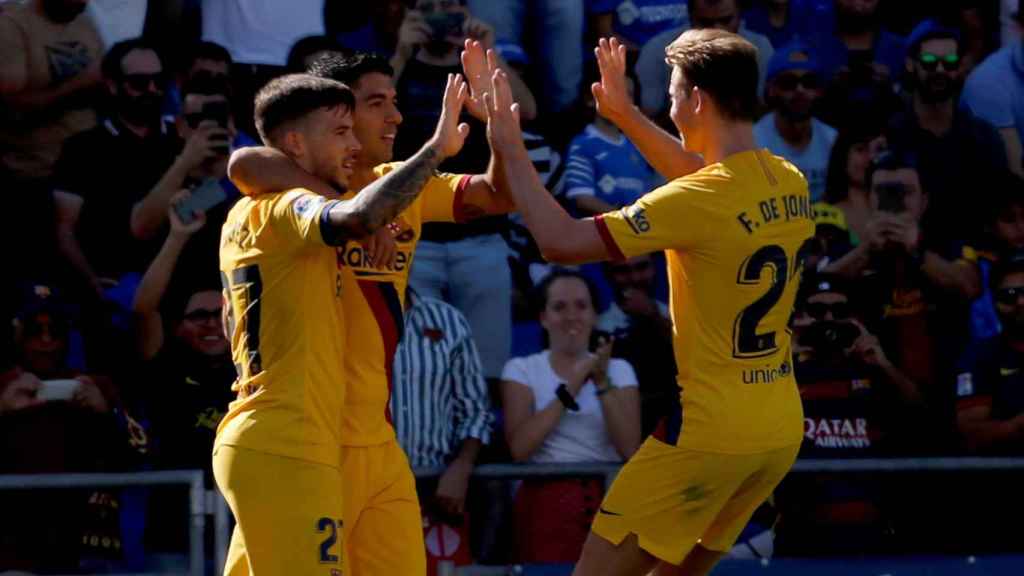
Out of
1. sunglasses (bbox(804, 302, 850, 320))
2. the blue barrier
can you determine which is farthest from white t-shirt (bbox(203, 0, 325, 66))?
the blue barrier

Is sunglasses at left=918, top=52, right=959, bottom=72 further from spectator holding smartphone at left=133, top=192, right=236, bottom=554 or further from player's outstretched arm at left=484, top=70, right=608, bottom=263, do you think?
player's outstretched arm at left=484, top=70, right=608, bottom=263

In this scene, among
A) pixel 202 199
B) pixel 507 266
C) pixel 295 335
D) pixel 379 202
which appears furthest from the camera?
pixel 507 266

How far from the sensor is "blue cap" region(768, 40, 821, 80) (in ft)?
32.9

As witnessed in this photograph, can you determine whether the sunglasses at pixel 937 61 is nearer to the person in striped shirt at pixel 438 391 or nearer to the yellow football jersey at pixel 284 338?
the person in striped shirt at pixel 438 391

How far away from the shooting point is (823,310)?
9148mm

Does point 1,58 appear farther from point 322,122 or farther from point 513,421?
point 322,122

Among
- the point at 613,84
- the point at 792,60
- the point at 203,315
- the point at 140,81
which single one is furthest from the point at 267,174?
the point at 792,60

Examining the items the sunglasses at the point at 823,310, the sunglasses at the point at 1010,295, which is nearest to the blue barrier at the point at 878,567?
the sunglasses at the point at 823,310

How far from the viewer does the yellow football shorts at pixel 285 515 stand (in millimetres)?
5672

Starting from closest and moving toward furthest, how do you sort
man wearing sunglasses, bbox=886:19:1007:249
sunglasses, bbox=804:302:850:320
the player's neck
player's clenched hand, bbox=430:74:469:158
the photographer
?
player's clenched hand, bbox=430:74:469:158 < the player's neck < the photographer < sunglasses, bbox=804:302:850:320 < man wearing sunglasses, bbox=886:19:1007:249

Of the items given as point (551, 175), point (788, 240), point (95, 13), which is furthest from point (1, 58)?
point (788, 240)

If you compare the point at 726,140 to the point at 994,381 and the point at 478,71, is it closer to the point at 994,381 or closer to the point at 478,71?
the point at 478,71

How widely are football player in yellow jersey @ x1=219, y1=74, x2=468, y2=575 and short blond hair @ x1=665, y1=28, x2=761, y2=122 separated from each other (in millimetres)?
821

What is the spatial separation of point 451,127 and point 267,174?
2.05 ft
